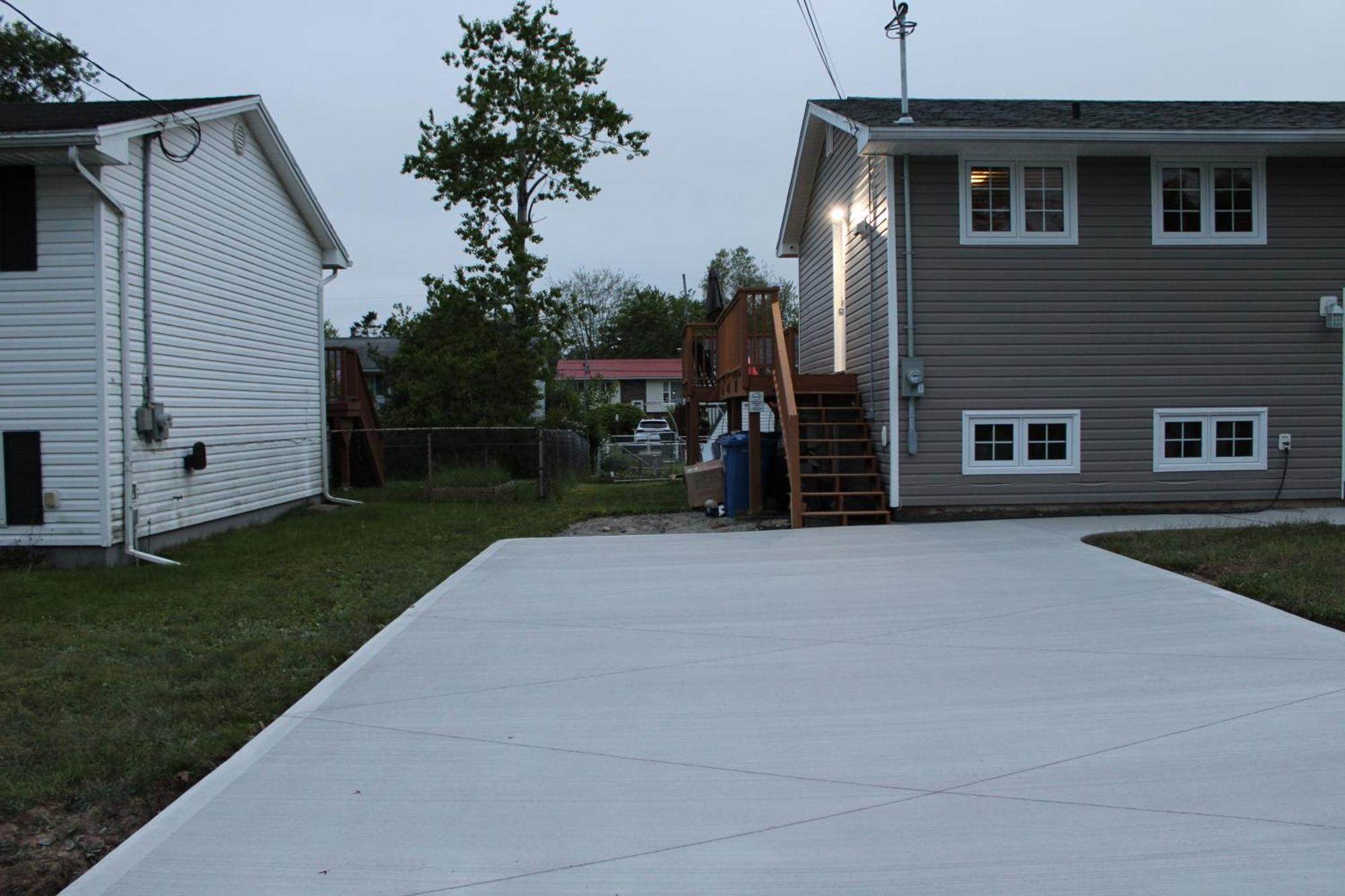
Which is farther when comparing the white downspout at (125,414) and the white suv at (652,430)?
the white suv at (652,430)

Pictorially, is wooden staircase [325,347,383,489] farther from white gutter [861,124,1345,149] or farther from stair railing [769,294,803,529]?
white gutter [861,124,1345,149]

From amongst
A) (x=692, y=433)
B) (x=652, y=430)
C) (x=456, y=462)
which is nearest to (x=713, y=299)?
(x=692, y=433)

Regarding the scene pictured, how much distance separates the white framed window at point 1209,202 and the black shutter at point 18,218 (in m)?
12.2

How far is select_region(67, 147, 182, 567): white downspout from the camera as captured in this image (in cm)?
1052

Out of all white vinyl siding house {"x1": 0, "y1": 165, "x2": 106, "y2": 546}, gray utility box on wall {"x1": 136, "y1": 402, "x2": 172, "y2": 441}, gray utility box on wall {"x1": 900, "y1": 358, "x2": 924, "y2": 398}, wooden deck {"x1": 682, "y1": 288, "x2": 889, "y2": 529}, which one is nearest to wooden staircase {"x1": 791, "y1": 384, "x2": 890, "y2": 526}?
wooden deck {"x1": 682, "y1": 288, "x2": 889, "y2": 529}

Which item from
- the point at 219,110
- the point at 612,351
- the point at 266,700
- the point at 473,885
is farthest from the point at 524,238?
the point at 612,351

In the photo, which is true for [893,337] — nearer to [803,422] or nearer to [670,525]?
[803,422]

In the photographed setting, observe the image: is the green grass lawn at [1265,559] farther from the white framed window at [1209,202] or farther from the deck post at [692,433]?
the deck post at [692,433]

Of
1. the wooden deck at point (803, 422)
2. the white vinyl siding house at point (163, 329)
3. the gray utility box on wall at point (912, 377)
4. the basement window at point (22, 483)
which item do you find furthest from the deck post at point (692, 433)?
the basement window at point (22, 483)

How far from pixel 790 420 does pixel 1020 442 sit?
2.70 meters

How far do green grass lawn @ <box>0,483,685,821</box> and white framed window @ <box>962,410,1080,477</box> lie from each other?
5235mm

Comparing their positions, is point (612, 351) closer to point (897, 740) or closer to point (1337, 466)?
point (1337, 466)

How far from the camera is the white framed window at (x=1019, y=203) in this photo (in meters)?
11.7

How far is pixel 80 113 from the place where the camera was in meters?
11.6
